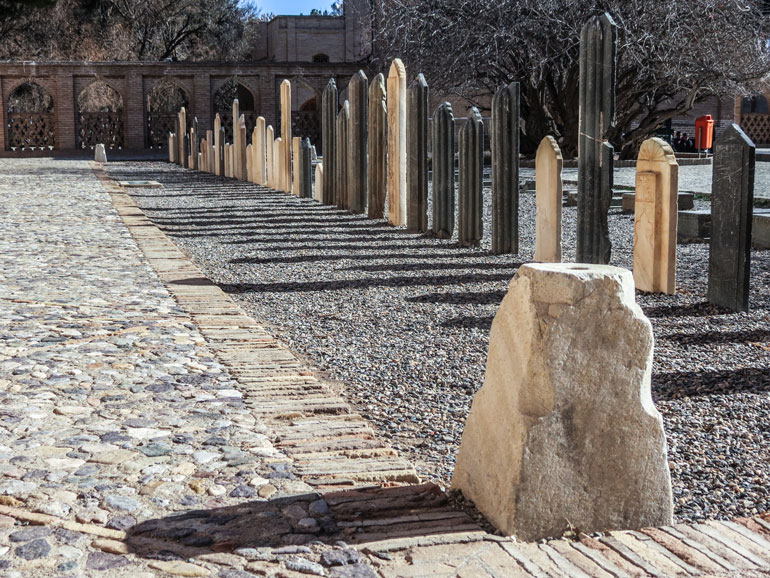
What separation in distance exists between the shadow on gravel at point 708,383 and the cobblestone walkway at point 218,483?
1.34 m

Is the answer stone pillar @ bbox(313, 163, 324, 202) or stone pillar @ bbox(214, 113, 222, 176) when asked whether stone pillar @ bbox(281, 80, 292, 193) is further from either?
stone pillar @ bbox(214, 113, 222, 176)

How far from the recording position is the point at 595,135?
6812 millimetres

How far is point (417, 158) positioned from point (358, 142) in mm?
2198

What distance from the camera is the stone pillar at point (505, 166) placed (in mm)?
8062

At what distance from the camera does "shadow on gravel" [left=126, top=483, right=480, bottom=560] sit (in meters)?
2.46

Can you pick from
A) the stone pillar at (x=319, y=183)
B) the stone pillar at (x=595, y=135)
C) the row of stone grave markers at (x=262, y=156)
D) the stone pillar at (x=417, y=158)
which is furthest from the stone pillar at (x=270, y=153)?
the stone pillar at (x=595, y=135)

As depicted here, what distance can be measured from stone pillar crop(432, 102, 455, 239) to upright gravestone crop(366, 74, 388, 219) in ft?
5.56

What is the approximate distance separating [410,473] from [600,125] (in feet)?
14.6

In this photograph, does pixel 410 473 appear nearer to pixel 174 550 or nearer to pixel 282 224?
pixel 174 550

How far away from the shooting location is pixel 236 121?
19.6 m

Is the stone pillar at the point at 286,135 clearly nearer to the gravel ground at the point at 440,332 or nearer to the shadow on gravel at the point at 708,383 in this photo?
the gravel ground at the point at 440,332

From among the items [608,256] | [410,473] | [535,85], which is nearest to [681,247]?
[608,256]

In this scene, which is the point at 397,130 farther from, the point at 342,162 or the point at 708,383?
the point at 708,383

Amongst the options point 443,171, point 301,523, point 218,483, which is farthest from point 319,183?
point 301,523
